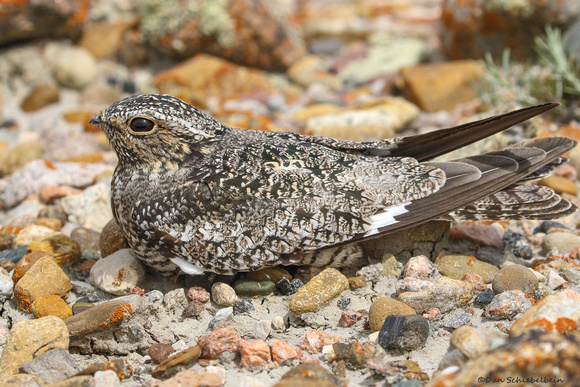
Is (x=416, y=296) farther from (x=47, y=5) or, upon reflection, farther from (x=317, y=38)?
(x=317, y=38)

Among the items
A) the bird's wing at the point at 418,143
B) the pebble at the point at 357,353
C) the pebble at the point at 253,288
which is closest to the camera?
the pebble at the point at 357,353

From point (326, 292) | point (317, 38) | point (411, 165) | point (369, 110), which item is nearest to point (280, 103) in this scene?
point (369, 110)

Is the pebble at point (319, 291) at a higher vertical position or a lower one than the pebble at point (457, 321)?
higher

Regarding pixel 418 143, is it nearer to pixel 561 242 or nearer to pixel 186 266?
pixel 561 242

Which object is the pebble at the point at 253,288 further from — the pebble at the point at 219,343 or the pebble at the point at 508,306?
the pebble at the point at 508,306

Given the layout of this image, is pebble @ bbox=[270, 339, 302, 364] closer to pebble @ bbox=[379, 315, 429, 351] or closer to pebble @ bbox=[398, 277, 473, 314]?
pebble @ bbox=[379, 315, 429, 351]

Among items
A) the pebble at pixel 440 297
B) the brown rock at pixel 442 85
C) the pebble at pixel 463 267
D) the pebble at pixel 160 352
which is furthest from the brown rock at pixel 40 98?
the pebble at pixel 440 297

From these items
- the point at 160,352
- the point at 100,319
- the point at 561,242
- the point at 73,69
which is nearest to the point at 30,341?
the point at 100,319
